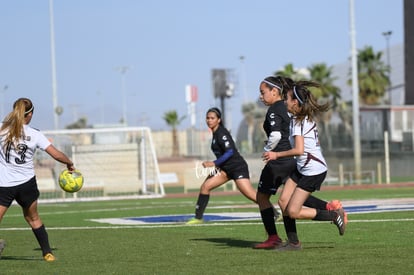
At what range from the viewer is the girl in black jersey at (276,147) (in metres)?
12.3

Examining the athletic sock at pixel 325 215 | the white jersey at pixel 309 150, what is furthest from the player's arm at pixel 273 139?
the athletic sock at pixel 325 215

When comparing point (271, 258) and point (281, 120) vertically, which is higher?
point (281, 120)

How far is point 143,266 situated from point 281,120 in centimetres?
281

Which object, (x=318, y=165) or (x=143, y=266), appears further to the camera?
(x=318, y=165)

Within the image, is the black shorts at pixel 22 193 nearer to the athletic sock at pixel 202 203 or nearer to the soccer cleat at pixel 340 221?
the soccer cleat at pixel 340 221

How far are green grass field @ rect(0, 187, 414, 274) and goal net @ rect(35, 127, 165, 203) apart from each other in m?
18.4

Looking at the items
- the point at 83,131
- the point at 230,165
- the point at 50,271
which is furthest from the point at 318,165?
the point at 83,131

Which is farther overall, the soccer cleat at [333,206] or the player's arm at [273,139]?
the player's arm at [273,139]

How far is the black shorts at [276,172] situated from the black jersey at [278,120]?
0.21m

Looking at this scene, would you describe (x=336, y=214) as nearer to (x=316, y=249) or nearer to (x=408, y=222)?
(x=316, y=249)

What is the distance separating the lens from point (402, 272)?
9.41 metres

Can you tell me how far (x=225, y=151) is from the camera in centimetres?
1644

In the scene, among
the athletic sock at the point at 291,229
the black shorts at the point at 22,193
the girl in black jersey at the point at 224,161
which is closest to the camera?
the black shorts at the point at 22,193

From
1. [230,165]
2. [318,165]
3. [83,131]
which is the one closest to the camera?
[318,165]
